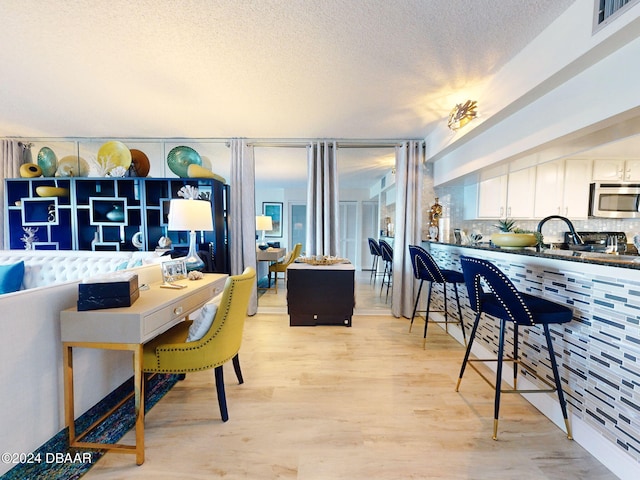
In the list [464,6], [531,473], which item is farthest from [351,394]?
[464,6]

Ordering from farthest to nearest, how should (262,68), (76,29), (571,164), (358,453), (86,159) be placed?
(86,159) → (571,164) → (262,68) → (76,29) → (358,453)

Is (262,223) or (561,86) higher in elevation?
(561,86)

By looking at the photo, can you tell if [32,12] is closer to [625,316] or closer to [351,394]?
[351,394]

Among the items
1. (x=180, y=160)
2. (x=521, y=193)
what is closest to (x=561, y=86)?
(x=521, y=193)

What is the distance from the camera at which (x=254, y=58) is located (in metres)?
1.95

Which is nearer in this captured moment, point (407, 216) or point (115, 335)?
point (115, 335)

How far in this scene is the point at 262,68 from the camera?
207 centimetres

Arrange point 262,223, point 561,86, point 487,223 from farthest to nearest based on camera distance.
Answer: point 262,223
point 487,223
point 561,86

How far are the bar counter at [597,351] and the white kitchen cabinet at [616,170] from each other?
2.65 metres

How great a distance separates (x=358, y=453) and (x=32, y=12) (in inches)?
128

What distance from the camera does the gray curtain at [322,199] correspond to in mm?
3611

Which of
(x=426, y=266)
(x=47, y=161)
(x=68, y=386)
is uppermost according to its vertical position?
(x=47, y=161)

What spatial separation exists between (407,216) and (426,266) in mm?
1145

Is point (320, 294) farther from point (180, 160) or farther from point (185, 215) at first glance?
point (180, 160)
